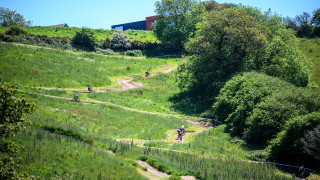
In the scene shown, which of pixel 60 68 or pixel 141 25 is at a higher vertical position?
pixel 141 25

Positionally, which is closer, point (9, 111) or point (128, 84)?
point (9, 111)

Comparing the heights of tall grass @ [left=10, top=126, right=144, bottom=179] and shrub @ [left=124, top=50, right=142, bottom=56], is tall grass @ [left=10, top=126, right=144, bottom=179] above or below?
below

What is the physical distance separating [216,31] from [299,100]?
24.0 m

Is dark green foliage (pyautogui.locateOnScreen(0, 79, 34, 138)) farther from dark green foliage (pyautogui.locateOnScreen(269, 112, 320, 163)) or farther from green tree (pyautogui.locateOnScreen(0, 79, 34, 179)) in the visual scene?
dark green foliage (pyautogui.locateOnScreen(269, 112, 320, 163))

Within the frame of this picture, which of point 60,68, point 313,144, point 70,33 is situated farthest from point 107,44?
point 313,144

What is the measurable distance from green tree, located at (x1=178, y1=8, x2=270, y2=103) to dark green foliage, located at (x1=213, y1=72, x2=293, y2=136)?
20.7ft

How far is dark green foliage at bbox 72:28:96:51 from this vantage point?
2736 inches

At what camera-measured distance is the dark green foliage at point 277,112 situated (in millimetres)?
26239

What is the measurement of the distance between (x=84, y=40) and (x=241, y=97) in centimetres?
5001

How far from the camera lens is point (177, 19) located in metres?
75.6

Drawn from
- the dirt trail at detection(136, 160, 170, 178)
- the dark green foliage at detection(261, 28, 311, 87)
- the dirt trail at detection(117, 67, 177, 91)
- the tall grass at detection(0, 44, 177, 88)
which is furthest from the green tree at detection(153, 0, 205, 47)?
the dirt trail at detection(136, 160, 170, 178)

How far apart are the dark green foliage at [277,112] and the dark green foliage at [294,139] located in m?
2.02

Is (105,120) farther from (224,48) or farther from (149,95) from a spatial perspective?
(224,48)

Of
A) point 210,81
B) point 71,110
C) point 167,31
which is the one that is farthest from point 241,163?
point 167,31
